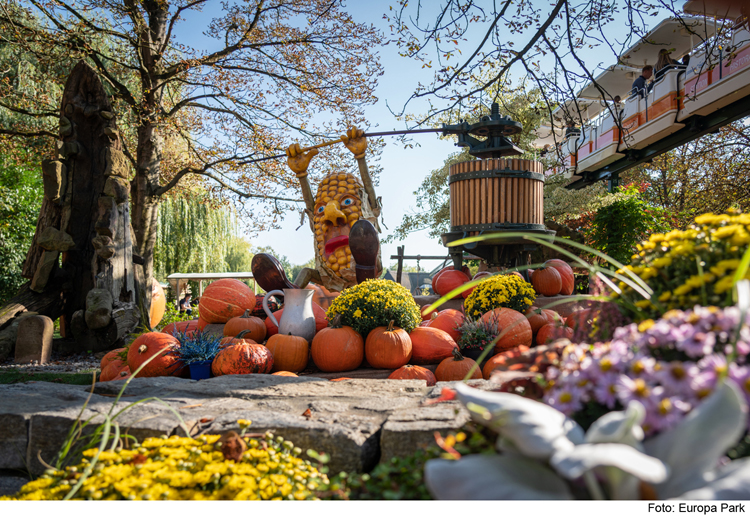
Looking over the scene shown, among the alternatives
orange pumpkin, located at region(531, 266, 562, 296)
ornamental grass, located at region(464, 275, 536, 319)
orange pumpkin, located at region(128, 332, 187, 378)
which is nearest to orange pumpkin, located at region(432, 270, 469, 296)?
orange pumpkin, located at region(531, 266, 562, 296)

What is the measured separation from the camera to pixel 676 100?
875cm

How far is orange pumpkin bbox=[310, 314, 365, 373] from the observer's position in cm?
369

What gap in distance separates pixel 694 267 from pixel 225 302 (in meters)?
3.90

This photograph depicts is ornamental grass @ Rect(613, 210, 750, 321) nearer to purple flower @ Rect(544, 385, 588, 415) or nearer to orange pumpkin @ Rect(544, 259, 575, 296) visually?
purple flower @ Rect(544, 385, 588, 415)

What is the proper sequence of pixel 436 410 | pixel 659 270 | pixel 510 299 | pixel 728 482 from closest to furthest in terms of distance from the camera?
1. pixel 728 482
2. pixel 659 270
3. pixel 436 410
4. pixel 510 299

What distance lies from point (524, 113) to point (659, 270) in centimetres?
1512

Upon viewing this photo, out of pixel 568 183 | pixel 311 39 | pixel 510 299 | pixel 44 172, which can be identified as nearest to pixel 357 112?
pixel 311 39

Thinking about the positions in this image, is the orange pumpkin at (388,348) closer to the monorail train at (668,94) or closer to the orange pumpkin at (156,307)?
the monorail train at (668,94)

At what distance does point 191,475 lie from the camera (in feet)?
4.56

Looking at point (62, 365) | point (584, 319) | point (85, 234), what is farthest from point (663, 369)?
point (85, 234)

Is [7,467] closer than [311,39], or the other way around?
[7,467]

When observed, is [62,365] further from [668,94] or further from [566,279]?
[668,94]

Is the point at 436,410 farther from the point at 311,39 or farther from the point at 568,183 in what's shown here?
the point at 568,183

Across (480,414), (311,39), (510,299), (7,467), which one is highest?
(311,39)
